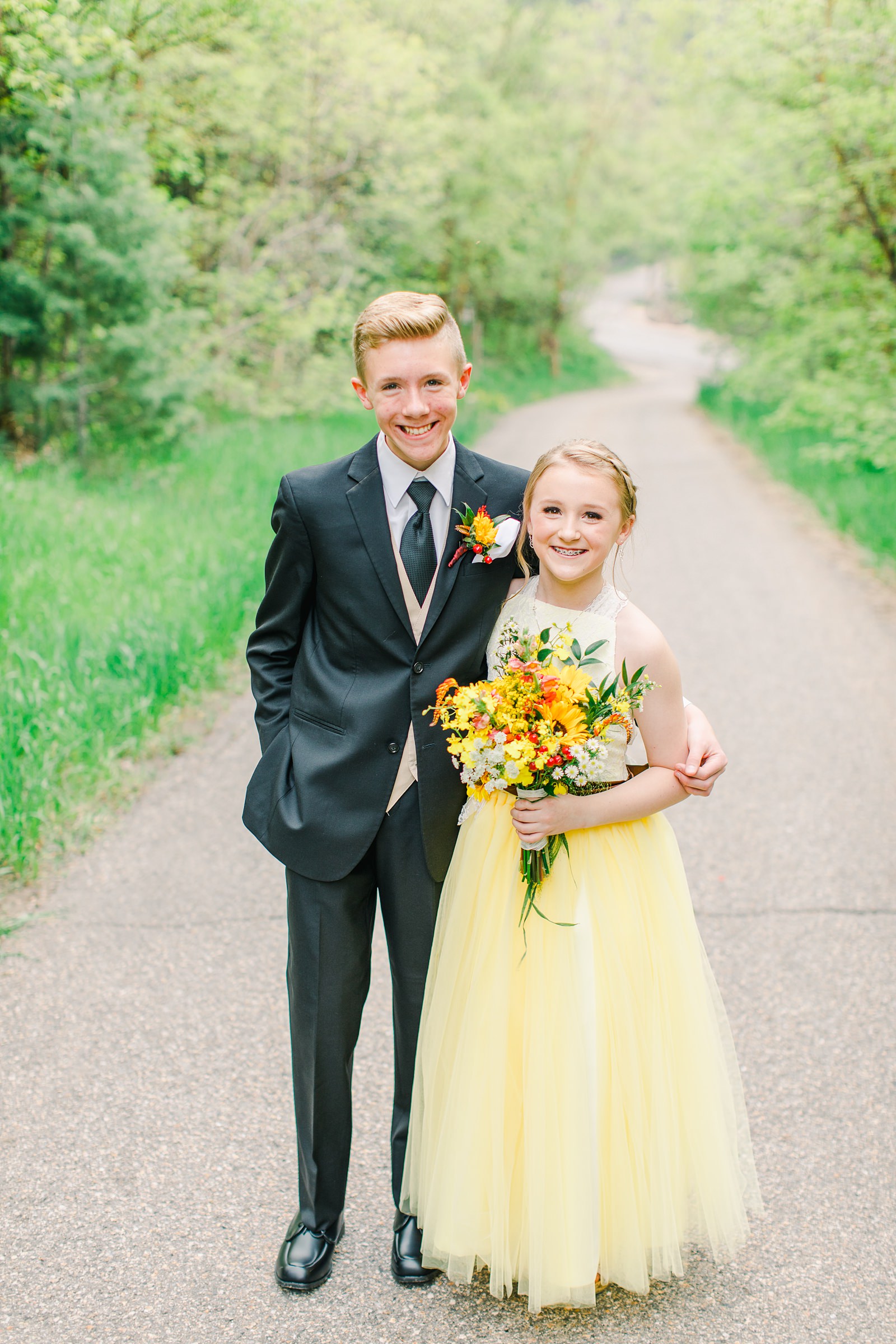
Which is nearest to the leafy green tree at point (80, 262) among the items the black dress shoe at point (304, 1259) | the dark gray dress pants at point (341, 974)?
the dark gray dress pants at point (341, 974)

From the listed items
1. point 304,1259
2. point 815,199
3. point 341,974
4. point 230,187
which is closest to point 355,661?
point 341,974

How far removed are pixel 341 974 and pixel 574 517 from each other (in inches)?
44.6

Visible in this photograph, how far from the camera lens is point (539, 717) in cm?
192

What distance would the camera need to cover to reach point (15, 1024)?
10.8 ft

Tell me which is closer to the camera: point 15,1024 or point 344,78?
point 15,1024

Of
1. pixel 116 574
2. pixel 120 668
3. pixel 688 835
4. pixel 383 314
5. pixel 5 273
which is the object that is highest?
pixel 5 273

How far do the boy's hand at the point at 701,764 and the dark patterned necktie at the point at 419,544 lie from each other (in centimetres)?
65

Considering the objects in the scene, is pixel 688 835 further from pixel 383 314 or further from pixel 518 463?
pixel 518 463

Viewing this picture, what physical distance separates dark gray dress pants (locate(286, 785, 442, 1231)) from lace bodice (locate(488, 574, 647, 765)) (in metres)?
0.43

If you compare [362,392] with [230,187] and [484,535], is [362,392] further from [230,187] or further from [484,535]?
[230,187]

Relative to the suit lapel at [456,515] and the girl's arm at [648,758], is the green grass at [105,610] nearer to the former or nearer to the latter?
the suit lapel at [456,515]

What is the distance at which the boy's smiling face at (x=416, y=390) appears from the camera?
78.3 inches

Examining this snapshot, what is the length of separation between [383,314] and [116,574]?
192 inches

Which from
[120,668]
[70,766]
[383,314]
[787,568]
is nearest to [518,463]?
[787,568]
